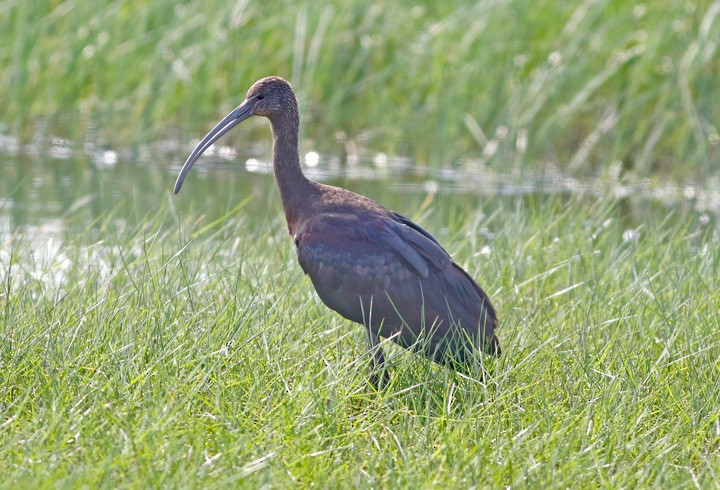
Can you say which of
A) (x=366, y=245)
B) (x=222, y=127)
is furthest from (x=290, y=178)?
(x=366, y=245)

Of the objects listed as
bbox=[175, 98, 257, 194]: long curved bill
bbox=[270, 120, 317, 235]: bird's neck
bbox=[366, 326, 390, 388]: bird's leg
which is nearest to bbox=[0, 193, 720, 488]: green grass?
bbox=[366, 326, 390, 388]: bird's leg

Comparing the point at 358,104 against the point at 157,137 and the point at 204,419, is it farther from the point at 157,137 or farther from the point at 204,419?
the point at 204,419

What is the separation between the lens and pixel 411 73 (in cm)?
1004

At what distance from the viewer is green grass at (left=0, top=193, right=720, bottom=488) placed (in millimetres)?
3551

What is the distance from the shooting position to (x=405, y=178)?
988 cm

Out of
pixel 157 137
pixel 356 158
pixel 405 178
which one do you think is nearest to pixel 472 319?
pixel 405 178

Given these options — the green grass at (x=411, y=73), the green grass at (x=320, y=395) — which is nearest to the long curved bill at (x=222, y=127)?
the green grass at (x=320, y=395)

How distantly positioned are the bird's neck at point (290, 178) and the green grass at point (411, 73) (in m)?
4.41

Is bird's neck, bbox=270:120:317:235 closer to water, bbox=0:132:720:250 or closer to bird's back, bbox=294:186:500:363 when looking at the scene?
bird's back, bbox=294:186:500:363

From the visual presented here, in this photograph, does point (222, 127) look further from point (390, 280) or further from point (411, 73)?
point (411, 73)

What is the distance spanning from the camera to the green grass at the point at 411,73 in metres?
9.55

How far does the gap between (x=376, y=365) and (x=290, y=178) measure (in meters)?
1.02

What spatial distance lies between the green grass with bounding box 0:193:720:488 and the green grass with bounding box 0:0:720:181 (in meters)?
4.50

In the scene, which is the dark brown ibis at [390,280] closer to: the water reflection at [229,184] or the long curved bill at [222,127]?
the long curved bill at [222,127]
